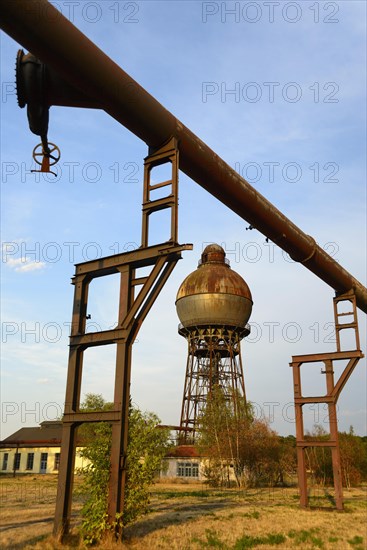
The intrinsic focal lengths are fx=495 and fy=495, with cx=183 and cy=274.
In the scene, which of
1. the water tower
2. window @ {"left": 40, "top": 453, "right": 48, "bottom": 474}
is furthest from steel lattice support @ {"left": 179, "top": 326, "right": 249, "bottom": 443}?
window @ {"left": 40, "top": 453, "right": 48, "bottom": 474}

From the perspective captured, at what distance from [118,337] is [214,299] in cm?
2684

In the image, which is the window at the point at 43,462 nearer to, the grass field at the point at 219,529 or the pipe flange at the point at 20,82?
the grass field at the point at 219,529

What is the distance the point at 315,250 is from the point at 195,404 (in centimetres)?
2470

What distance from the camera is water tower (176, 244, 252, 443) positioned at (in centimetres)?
3681

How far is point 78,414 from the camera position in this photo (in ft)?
32.9

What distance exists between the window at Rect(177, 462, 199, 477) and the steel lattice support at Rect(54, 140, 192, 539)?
107 feet

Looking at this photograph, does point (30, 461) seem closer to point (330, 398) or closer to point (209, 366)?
point (209, 366)

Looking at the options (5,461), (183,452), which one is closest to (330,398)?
(183,452)

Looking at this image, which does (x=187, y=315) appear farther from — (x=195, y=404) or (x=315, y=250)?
(x=315, y=250)

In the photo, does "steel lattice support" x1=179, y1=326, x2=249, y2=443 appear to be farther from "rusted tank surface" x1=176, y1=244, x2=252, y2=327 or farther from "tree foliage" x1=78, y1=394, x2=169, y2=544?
"tree foliage" x1=78, y1=394, x2=169, y2=544

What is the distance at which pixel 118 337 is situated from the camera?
9969 mm

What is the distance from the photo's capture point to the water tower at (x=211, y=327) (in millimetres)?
36812

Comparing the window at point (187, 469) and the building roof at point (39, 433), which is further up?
the building roof at point (39, 433)

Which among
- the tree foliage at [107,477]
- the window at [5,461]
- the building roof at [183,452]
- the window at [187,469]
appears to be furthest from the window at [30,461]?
the tree foliage at [107,477]
